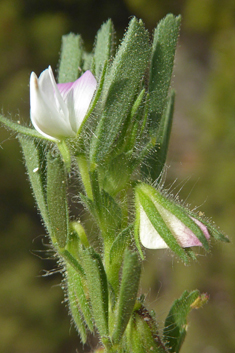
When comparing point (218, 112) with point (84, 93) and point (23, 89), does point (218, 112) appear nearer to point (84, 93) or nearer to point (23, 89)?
point (23, 89)

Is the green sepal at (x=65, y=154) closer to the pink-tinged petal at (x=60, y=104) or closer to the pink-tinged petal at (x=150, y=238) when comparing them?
the pink-tinged petal at (x=60, y=104)

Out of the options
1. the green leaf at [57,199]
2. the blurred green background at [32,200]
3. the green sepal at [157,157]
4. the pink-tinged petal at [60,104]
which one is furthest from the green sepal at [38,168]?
the blurred green background at [32,200]

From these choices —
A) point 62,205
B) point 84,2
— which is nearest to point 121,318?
point 62,205

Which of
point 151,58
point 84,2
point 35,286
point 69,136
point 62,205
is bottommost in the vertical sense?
point 35,286

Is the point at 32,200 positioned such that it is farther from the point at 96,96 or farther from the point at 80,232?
the point at 96,96

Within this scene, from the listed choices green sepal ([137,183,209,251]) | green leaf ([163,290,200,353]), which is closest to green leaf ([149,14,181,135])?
green sepal ([137,183,209,251])

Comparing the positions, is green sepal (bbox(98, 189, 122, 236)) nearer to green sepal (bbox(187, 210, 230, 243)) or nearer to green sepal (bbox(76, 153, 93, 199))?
green sepal (bbox(76, 153, 93, 199))
